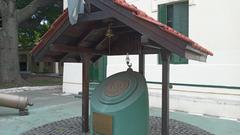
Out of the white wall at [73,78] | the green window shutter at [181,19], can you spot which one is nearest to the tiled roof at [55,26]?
the green window shutter at [181,19]

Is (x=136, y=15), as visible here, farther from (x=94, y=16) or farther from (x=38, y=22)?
(x=38, y=22)

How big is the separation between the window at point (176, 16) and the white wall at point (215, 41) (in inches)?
10.2

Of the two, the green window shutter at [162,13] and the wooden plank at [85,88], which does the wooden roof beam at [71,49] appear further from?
the green window shutter at [162,13]

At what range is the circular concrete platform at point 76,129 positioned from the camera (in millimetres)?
6781

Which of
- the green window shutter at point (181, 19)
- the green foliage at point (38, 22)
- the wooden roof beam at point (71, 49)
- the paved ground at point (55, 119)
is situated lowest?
the paved ground at point (55, 119)

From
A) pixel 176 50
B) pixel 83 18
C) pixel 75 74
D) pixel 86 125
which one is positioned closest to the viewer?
pixel 176 50

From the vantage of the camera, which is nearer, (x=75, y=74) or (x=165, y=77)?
(x=165, y=77)

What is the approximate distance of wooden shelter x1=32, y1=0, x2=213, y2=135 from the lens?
425cm

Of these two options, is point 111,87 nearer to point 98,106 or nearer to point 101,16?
point 98,106

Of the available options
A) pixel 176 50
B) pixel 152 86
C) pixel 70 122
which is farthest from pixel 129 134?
pixel 152 86

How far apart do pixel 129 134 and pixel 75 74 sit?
945 centimetres

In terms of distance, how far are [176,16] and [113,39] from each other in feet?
12.4

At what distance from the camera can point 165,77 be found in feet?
16.7

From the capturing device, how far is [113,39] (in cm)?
692
